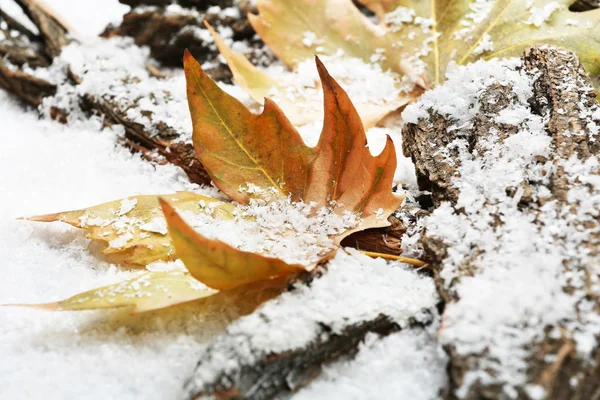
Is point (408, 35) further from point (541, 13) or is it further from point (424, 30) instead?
point (541, 13)

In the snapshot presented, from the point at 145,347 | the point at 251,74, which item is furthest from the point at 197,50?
the point at 145,347

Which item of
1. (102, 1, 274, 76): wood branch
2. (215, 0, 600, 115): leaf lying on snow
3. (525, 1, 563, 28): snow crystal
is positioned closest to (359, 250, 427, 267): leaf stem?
(215, 0, 600, 115): leaf lying on snow

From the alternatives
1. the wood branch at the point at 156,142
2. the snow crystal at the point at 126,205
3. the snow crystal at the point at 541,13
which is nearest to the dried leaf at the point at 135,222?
the snow crystal at the point at 126,205

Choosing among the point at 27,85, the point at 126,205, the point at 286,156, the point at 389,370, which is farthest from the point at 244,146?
the point at 27,85

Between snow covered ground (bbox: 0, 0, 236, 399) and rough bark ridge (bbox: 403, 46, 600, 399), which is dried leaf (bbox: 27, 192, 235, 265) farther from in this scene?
rough bark ridge (bbox: 403, 46, 600, 399)

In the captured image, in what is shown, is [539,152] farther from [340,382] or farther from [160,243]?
[160,243]
